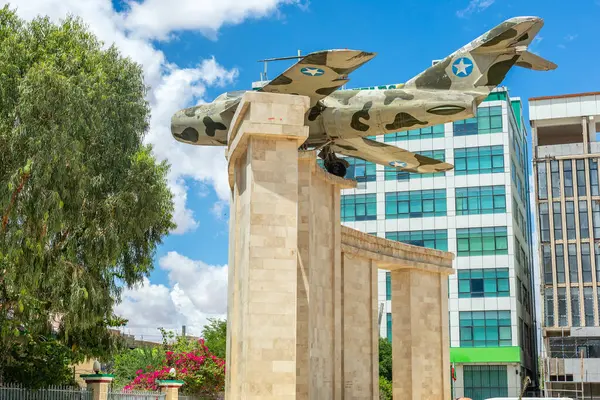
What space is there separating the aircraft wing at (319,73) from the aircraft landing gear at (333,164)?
10.8 feet

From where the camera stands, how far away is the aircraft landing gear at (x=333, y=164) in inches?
1046

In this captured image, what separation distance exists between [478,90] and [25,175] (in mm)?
14756

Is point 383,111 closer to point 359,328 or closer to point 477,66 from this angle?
point 477,66

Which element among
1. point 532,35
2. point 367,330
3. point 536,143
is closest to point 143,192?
point 367,330

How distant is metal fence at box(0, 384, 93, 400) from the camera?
85.0 ft

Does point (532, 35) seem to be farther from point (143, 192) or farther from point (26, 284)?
point (26, 284)

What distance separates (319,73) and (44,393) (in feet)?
48.7

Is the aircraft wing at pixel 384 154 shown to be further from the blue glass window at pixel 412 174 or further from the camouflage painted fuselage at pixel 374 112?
the blue glass window at pixel 412 174

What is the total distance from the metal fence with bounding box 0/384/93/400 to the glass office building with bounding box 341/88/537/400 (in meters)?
40.1

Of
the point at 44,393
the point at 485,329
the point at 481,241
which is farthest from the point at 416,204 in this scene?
the point at 44,393

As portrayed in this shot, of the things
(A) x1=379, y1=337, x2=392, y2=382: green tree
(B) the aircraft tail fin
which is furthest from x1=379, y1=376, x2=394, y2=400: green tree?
(B) the aircraft tail fin

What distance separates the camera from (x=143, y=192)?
98.7ft

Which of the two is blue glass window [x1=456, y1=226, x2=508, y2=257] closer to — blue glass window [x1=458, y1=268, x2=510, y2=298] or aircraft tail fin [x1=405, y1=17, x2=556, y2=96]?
blue glass window [x1=458, y1=268, x2=510, y2=298]

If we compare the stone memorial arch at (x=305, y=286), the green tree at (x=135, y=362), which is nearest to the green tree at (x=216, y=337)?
the green tree at (x=135, y=362)
